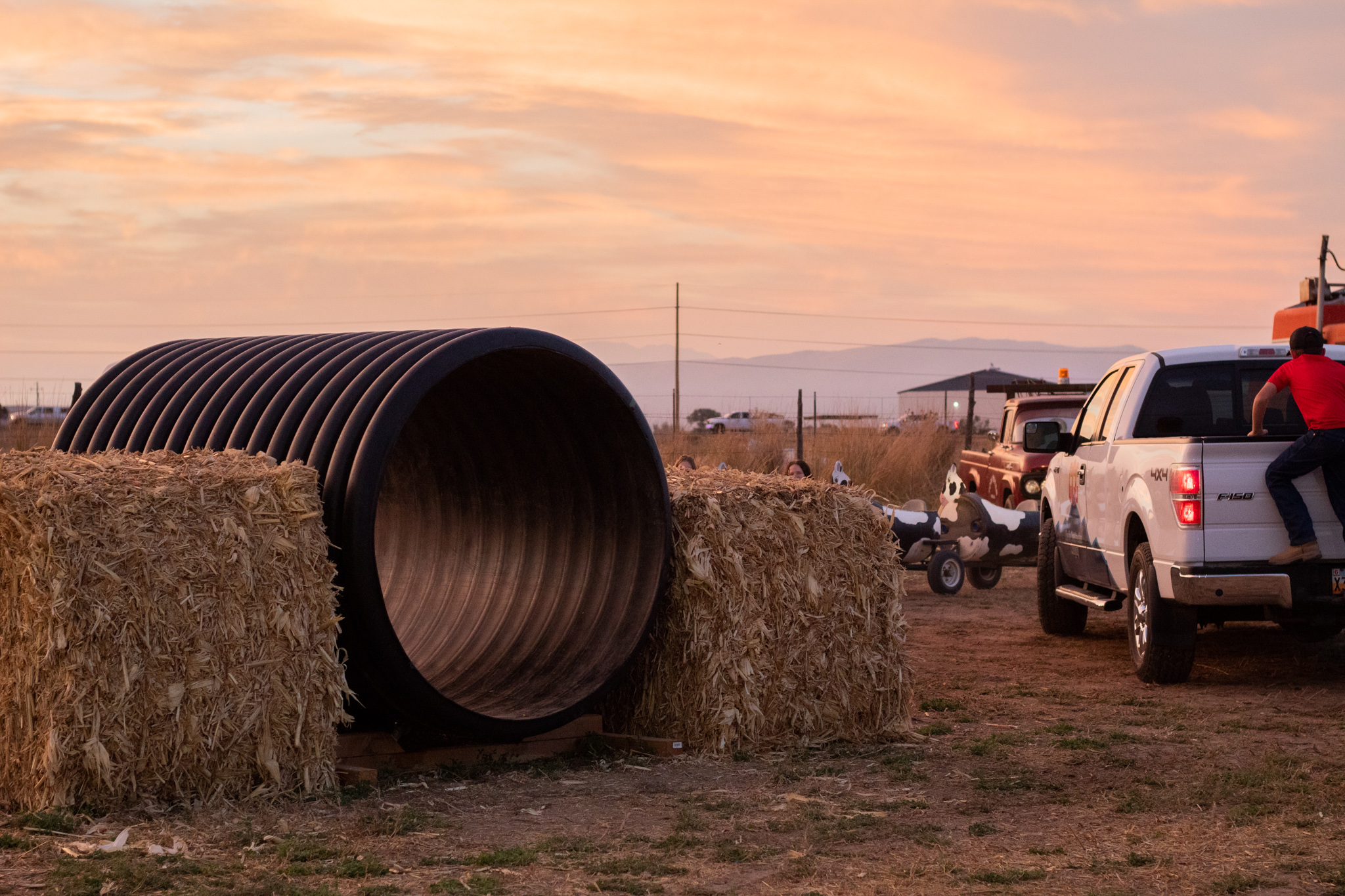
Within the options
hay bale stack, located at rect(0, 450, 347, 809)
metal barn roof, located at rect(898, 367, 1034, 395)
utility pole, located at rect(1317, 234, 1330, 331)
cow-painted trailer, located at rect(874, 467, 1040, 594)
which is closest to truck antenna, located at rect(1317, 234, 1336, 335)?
utility pole, located at rect(1317, 234, 1330, 331)

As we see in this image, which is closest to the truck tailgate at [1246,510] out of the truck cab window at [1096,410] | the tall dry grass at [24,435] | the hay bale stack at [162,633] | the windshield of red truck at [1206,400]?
the windshield of red truck at [1206,400]

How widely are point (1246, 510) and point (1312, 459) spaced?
502mm

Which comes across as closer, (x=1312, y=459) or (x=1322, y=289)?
(x=1312, y=459)

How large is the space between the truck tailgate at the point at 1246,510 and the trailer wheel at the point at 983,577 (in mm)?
7276

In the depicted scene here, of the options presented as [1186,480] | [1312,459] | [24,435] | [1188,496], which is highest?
[24,435]

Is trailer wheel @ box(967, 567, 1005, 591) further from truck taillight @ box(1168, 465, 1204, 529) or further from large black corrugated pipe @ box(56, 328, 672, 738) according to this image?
large black corrugated pipe @ box(56, 328, 672, 738)

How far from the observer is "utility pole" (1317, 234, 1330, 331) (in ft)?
52.8

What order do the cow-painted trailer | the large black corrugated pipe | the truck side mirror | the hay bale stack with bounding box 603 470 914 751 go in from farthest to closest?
the cow-painted trailer
the truck side mirror
the hay bale stack with bounding box 603 470 914 751
the large black corrugated pipe

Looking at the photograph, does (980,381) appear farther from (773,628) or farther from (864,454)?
(773,628)

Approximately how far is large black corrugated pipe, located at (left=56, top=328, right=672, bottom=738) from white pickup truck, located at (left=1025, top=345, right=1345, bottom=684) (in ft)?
11.6

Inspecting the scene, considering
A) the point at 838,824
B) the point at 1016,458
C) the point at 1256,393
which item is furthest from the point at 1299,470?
the point at 1016,458

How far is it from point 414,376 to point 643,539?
5.65 ft

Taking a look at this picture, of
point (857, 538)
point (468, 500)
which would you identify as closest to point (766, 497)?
point (857, 538)

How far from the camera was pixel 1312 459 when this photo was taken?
8.84 metres
